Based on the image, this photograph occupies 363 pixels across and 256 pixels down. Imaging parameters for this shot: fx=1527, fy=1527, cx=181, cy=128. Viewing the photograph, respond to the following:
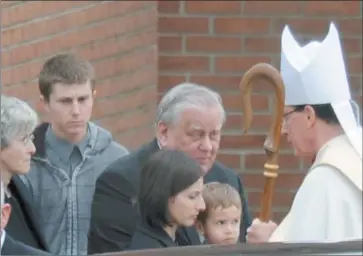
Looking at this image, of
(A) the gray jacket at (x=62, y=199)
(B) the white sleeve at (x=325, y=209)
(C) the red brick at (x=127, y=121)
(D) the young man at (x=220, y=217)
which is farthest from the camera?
(C) the red brick at (x=127, y=121)

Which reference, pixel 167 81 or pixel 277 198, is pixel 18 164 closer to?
pixel 167 81

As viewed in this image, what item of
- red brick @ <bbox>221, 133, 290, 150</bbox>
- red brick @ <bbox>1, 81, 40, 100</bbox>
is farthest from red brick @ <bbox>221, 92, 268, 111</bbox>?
red brick @ <bbox>1, 81, 40, 100</bbox>

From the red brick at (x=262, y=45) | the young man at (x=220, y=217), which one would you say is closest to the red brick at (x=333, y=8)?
the red brick at (x=262, y=45)

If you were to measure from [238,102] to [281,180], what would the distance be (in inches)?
20.5

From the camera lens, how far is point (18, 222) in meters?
6.16

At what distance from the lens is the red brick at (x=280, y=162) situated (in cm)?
882

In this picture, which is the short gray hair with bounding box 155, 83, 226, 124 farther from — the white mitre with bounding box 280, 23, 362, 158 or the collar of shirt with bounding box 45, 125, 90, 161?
the white mitre with bounding box 280, 23, 362, 158

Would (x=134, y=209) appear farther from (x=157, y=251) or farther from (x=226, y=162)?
(x=226, y=162)

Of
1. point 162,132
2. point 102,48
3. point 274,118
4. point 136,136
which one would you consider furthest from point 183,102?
point 136,136

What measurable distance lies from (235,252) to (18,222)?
2.09m

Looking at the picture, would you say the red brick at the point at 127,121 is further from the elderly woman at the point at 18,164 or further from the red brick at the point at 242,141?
the elderly woman at the point at 18,164

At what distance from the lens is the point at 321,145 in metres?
5.35

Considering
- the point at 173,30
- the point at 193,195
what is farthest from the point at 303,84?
the point at 173,30

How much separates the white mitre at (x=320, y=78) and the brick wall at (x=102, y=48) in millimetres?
2454
